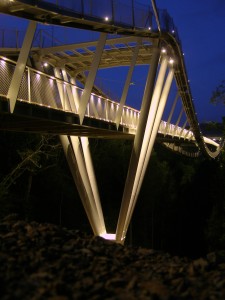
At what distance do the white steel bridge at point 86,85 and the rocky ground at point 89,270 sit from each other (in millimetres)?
5082

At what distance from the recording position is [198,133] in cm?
4747

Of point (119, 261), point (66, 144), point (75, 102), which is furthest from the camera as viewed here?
point (66, 144)

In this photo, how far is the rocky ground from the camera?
5.59 meters

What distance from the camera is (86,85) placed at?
1662 cm

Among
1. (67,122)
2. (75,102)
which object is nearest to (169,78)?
(75,102)

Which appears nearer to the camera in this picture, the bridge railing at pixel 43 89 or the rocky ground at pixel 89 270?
the rocky ground at pixel 89 270

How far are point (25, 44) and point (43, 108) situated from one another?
1.98 meters

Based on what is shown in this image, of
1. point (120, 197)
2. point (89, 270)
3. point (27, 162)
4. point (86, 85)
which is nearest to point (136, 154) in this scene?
point (86, 85)

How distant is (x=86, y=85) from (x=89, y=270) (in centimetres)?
1075

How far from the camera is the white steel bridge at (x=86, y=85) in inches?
520

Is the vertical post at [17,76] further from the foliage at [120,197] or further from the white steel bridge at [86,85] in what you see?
the foliage at [120,197]

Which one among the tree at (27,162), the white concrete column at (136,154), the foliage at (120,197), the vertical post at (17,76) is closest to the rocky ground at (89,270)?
the vertical post at (17,76)

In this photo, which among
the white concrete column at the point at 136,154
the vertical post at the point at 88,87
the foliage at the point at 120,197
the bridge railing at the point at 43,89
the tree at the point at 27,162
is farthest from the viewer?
the foliage at the point at 120,197

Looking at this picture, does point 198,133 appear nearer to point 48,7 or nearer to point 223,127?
point 223,127
